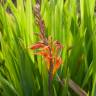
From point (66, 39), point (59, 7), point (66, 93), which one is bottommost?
point (66, 93)

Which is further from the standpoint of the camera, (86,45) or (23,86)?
(86,45)

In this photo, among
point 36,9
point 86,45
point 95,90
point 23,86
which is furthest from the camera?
point 86,45

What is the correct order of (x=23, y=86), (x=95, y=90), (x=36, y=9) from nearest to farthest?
1. (x=36, y=9)
2. (x=95, y=90)
3. (x=23, y=86)

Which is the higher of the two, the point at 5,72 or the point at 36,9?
the point at 36,9

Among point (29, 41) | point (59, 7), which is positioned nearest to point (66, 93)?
point (29, 41)

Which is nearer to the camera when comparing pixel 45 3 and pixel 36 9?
pixel 36 9

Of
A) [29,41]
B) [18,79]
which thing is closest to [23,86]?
[18,79]

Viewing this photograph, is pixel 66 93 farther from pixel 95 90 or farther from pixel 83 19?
pixel 83 19

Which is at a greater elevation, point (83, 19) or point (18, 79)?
point (83, 19)

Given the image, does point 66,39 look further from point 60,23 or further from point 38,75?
point 38,75
